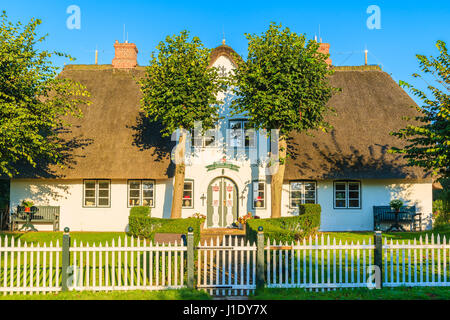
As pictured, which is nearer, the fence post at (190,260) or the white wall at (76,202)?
the fence post at (190,260)

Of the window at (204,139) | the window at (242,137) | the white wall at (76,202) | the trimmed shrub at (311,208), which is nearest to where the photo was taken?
the trimmed shrub at (311,208)

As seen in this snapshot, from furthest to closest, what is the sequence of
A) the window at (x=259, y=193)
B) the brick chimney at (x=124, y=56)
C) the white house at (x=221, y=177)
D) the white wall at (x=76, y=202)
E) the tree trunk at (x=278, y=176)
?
the brick chimney at (x=124, y=56) → the window at (x=259, y=193) → the white wall at (x=76, y=202) → the white house at (x=221, y=177) → the tree trunk at (x=278, y=176)

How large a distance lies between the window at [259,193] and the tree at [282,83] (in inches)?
80.9

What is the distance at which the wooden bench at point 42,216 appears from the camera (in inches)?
746

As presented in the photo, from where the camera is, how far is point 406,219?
63.3 ft

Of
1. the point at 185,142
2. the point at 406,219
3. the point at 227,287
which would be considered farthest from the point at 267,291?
the point at 406,219

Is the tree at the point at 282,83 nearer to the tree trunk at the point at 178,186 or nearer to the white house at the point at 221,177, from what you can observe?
the white house at the point at 221,177

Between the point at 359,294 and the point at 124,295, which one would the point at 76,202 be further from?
the point at 359,294

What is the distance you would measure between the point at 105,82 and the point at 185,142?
24.1 feet

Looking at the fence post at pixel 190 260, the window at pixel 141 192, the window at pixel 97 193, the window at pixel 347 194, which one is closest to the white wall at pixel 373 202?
the window at pixel 347 194

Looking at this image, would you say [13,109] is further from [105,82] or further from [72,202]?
[105,82]

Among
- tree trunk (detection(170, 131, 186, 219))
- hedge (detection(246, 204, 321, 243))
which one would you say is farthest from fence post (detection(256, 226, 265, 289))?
tree trunk (detection(170, 131, 186, 219))

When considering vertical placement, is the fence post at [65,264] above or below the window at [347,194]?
below

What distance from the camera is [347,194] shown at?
2008 centimetres
